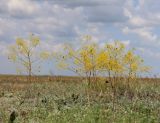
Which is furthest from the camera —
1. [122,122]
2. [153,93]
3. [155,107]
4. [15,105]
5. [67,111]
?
[153,93]

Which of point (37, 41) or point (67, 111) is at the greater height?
point (37, 41)

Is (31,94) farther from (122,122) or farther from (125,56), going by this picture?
(122,122)

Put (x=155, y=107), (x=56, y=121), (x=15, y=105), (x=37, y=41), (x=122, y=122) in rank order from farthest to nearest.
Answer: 1. (x=37, y=41)
2. (x=15, y=105)
3. (x=155, y=107)
4. (x=56, y=121)
5. (x=122, y=122)

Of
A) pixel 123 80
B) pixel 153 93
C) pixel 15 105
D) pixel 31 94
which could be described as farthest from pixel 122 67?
pixel 15 105

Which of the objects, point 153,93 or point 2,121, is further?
point 153,93

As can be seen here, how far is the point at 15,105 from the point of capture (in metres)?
17.4

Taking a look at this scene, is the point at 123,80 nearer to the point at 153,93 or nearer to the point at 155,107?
the point at 153,93

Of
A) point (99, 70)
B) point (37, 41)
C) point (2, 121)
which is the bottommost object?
point (2, 121)

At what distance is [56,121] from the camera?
38.8 feet

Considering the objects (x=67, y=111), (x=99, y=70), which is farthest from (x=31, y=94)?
(x=67, y=111)

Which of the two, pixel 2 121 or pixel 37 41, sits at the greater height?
pixel 37 41

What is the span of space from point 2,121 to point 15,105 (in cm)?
508

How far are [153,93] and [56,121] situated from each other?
11.0 m

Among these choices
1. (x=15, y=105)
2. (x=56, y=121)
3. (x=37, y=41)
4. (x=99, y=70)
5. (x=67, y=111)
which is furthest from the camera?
(x=37, y=41)
